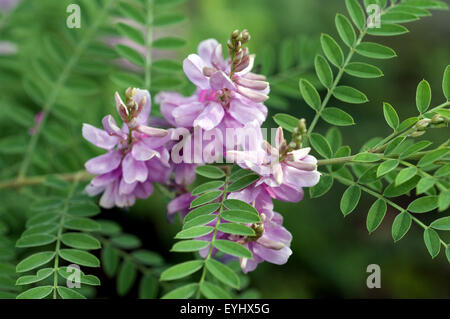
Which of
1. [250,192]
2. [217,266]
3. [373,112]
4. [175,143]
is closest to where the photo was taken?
[217,266]

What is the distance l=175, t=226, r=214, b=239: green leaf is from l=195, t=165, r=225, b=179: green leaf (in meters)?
0.16

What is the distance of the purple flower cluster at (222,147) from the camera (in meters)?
1.11

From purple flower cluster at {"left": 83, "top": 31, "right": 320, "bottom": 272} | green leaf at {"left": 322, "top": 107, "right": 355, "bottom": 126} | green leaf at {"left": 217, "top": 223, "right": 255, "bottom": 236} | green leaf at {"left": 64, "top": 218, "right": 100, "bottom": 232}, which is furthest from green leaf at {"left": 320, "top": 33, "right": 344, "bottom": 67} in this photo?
green leaf at {"left": 64, "top": 218, "right": 100, "bottom": 232}

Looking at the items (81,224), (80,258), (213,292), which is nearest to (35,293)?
(80,258)

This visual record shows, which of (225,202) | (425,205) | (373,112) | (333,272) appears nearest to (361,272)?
(333,272)

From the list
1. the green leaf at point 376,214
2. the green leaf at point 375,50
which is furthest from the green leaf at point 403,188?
the green leaf at point 375,50

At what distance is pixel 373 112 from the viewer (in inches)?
126

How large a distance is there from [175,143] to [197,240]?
276 millimetres

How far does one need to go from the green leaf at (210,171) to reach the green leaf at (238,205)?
0.10 m

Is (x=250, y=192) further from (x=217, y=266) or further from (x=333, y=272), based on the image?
(x=333, y=272)

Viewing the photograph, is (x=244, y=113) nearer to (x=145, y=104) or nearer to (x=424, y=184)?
(x=145, y=104)

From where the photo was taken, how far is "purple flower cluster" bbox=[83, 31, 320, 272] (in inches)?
43.6

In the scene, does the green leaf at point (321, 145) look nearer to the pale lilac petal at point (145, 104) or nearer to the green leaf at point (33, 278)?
the pale lilac petal at point (145, 104)

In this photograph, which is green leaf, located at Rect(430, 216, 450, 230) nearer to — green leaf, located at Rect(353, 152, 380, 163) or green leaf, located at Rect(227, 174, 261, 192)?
green leaf, located at Rect(353, 152, 380, 163)
